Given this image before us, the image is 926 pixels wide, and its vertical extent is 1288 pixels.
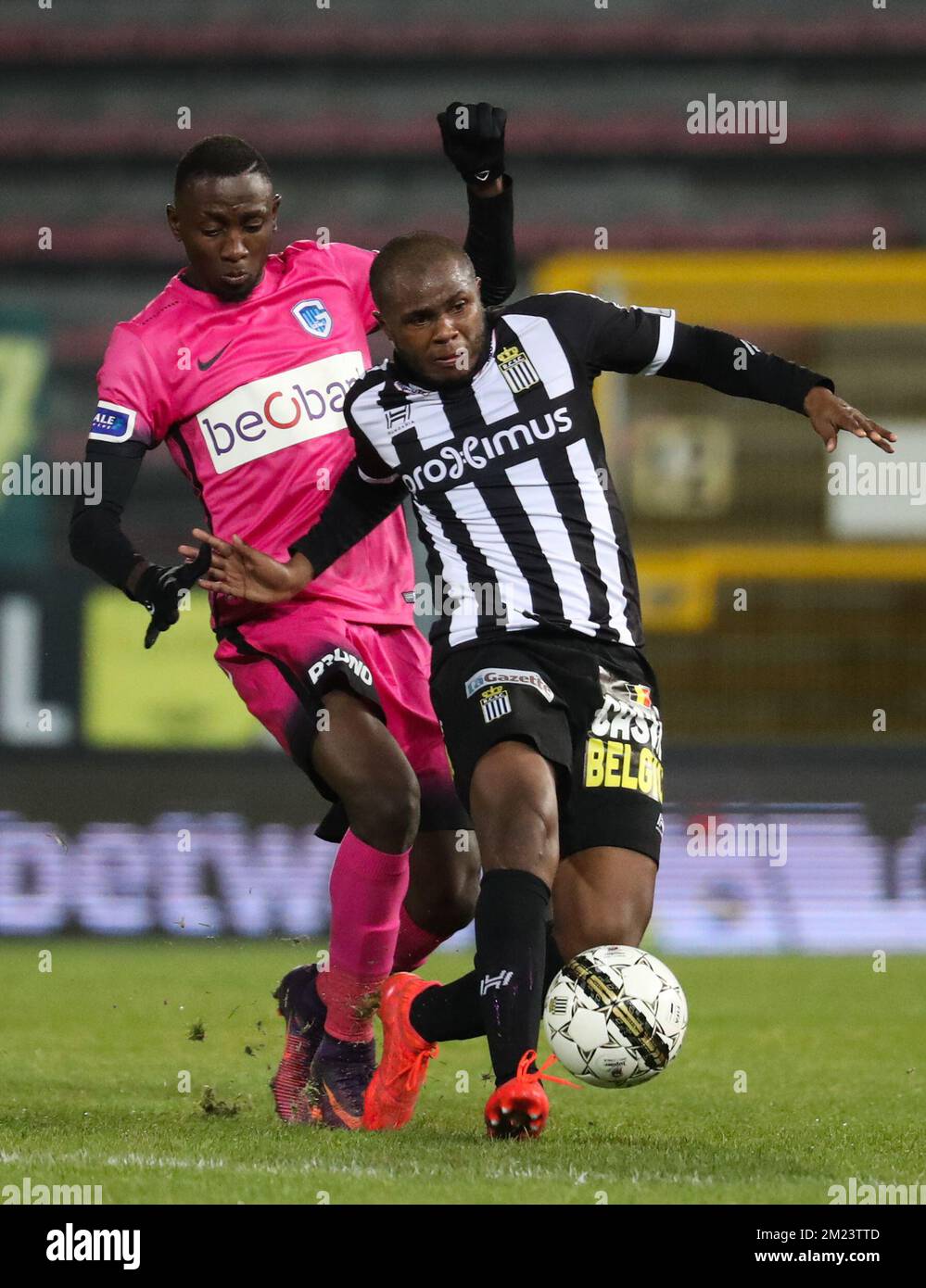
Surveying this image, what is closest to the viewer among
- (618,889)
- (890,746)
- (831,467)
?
(618,889)

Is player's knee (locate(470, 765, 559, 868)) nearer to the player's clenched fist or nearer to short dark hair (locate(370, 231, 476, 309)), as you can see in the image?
the player's clenched fist

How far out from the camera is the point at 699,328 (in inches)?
171

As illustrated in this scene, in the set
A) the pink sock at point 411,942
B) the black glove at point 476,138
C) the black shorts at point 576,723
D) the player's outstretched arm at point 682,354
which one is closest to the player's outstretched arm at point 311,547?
the black shorts at point 576,723

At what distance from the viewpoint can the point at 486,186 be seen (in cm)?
Answer: 445

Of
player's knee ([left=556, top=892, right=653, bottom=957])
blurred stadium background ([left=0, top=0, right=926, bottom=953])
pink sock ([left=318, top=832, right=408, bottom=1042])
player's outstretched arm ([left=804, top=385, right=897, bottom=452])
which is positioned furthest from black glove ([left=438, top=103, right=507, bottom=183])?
blurred stadium background ([left=0, top=0, right=926, bottom=953])

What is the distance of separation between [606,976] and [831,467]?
7.50 meters

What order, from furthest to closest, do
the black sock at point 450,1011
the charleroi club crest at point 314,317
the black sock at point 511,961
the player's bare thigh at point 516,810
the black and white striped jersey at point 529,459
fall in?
the charleroi club crest at point 314,317 < the black and white striped jersey at point 529,459 < the black sock at point 450,1011 < the player's bare thigh at point 516,810 < the black sock at point 511,961

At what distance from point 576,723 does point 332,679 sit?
2.08 ft

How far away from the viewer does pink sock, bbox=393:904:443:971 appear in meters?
4.71

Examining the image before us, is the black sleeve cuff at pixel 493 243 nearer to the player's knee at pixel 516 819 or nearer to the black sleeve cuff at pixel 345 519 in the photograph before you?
the black sleeve cuff at pixel 345 519

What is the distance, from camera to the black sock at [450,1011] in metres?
3.89

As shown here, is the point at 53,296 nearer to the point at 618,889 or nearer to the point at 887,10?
the point at 887,10

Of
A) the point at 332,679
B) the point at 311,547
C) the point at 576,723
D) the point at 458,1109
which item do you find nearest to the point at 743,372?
the point at 576,723
